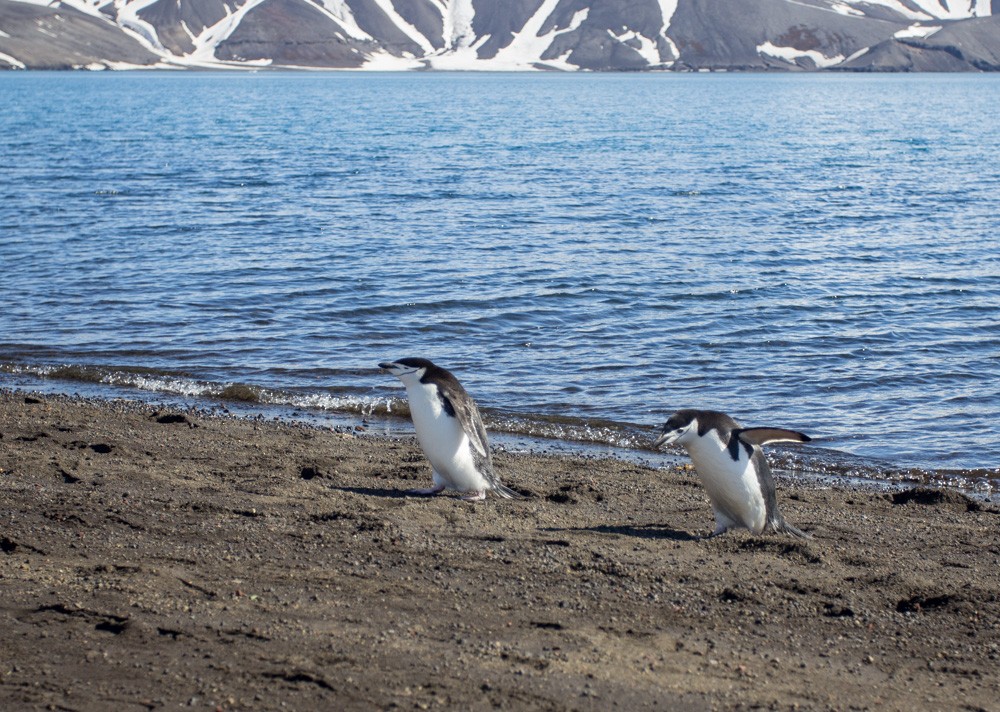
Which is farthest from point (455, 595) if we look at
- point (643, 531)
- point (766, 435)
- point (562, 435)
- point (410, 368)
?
point (562, 435)

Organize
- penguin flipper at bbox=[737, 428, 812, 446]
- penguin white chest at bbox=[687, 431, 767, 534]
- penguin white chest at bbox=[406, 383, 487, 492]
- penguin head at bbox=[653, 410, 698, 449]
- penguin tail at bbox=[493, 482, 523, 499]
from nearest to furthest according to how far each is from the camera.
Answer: penguin flipper at bbox=[737, 428, 812, 446] → penguin white chest at bbox=[687, 431, 767, 534] → penguin head at bbox=[653, 410, 698, 449] → penguin white chest at bbox=[406, 383, 487, 492] → penguin tail at bbox=[493, 482, 523, 499]

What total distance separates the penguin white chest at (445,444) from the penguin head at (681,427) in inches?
56.9

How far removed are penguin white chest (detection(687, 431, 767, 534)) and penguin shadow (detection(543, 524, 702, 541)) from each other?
315mm

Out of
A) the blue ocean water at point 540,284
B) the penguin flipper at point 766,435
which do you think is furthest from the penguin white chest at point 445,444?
the blue ocean water at point 540,284

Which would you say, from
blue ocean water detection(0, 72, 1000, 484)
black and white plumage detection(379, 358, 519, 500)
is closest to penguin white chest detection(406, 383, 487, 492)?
black and white plumage detection(379, 358, 519, 500)

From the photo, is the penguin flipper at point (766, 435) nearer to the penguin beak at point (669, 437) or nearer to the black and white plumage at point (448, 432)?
the penguin beak at point (669, 437)

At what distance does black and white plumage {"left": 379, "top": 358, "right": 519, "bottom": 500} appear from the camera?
351 inches

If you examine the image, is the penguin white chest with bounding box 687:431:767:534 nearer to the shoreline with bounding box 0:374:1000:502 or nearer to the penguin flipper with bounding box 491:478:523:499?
the penguin flipper with bounding box 491:478:523:499

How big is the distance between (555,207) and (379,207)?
192 inches

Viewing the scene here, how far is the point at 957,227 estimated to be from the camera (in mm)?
29719

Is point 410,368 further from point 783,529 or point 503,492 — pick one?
point 783,529

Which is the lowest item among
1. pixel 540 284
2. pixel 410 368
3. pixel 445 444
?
pixel 540 284

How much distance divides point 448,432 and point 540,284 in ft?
39.6

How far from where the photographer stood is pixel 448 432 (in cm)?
895
